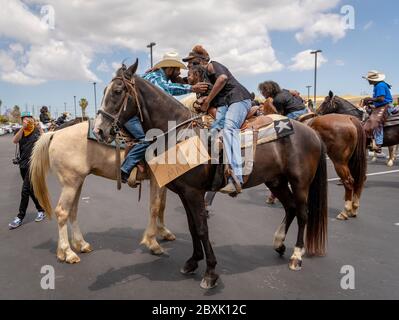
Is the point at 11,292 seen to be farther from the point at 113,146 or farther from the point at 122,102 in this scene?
the point at 122,102

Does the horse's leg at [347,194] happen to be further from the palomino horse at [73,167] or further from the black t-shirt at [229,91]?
the palomino horse at [73,167]

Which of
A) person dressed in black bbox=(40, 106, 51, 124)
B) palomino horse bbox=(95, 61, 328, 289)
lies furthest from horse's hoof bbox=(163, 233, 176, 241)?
person dressed in black bbox=(40, 106, 51, 124)

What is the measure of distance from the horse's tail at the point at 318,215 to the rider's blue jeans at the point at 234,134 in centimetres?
124

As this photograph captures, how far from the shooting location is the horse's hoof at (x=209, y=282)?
3.43m

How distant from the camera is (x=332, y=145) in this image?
20.0ft

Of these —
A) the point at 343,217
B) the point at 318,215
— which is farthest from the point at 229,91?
the point at 343,217

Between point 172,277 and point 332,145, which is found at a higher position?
point 332,145

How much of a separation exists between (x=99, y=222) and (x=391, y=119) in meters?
7.17

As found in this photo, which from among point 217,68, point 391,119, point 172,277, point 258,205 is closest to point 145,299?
point 172,277

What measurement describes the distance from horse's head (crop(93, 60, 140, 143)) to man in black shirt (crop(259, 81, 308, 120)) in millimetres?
3686

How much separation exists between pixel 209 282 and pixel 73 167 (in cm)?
230

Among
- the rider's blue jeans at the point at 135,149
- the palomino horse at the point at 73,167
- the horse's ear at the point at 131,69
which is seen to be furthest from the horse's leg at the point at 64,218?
the horse's ear at the point at 131,69

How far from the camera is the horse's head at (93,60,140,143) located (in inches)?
127

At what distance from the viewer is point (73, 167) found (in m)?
4.24
